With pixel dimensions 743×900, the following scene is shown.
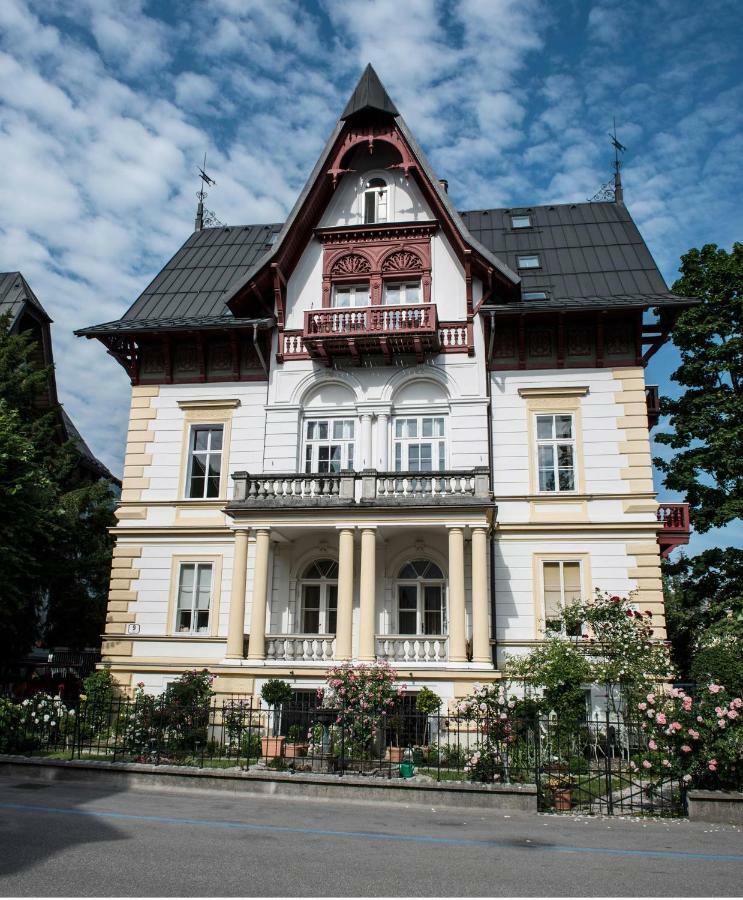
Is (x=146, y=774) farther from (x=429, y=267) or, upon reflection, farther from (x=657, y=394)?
(x=657, y=394)

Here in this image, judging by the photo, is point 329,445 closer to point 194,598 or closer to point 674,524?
point 194,598

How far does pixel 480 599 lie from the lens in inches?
759

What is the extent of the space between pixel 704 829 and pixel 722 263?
2017 cm

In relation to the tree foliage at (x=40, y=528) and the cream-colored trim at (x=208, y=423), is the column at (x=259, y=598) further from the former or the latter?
the tree foliage at (x=40, y=528)

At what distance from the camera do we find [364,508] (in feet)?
65.9

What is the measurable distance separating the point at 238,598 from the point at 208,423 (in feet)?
20.0

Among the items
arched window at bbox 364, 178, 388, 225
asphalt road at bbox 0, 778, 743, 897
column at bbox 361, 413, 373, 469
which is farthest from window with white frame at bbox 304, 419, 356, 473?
asphalt road at bbox 0, 778, 743, 897

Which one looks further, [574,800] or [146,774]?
[146,774]

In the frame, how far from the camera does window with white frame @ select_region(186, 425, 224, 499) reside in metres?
23.5

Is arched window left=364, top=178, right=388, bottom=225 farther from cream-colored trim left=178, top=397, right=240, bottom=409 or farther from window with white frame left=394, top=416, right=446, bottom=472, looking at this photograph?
cream-colored trim left=178, top=397, right=240, bottom=409

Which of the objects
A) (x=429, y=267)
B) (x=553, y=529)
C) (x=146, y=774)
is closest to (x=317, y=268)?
(x=429, y=267)

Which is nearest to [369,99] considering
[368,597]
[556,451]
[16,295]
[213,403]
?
[213,403]

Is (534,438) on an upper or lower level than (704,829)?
upper

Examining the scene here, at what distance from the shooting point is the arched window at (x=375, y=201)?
2431 centimetres
